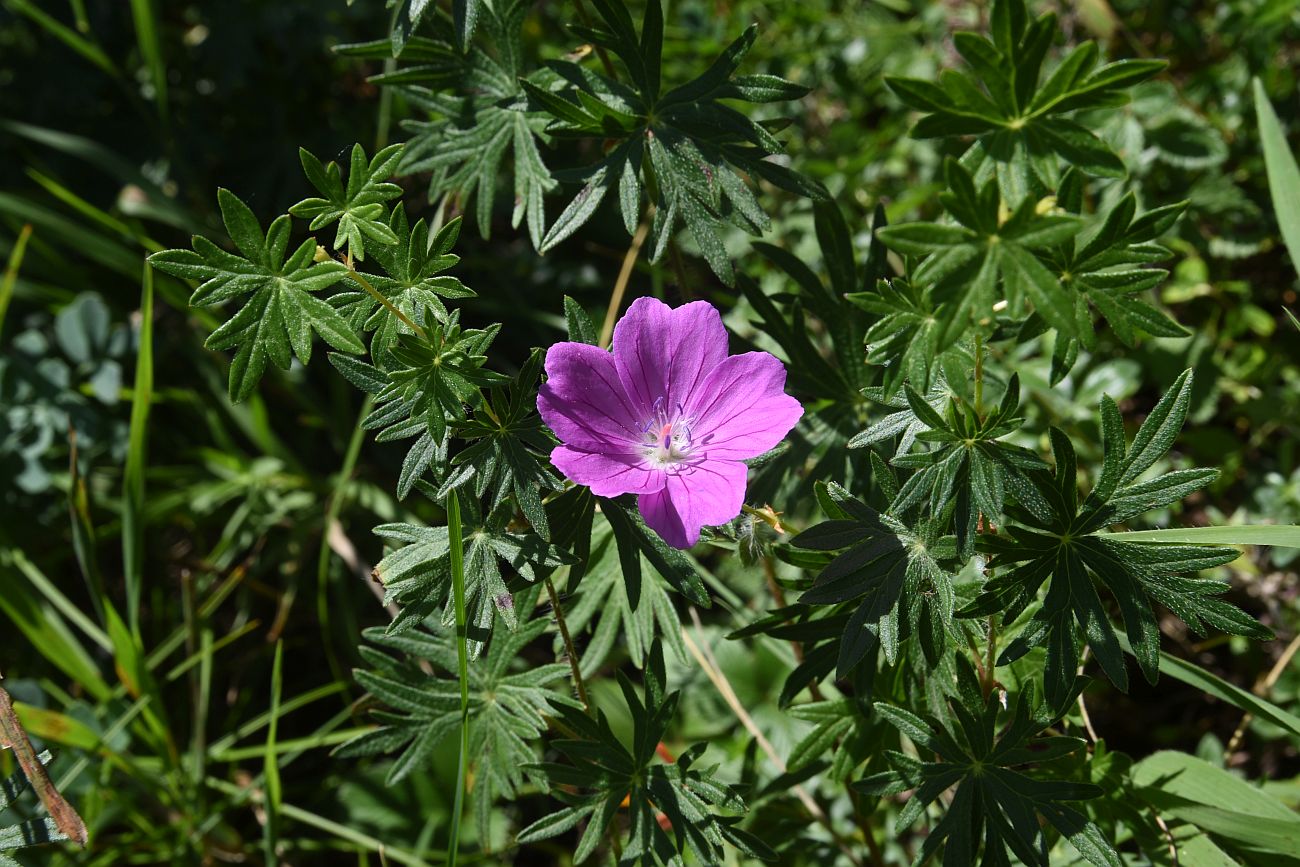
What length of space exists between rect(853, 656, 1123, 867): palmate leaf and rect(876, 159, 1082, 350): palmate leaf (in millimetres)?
637

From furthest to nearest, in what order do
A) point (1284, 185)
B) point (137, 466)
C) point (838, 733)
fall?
1. point (137, 466)
2. point (1284, 185)
3. point (838, 733)

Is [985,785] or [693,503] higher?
[693,503]

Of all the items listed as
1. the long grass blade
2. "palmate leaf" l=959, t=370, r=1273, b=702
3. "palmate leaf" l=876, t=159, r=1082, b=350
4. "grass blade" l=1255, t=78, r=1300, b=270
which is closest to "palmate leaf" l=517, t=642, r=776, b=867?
"palmate leaf" l=959, t=370, r=1273, b=702

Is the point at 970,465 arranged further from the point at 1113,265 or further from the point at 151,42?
the point at 151,42

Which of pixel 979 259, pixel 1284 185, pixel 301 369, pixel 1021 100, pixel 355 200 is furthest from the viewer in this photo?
pixel 301 369

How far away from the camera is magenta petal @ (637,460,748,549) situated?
1435mm

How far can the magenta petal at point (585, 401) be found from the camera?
146 centimetres

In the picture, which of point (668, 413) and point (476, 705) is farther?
point (476, 705)

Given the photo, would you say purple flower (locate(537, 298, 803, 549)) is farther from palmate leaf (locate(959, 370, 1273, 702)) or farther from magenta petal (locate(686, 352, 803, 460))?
palmate leaf (locate(959, 370, 1273, 702))

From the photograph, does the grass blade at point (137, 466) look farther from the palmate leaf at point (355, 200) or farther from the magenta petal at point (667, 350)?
the magenta petal at point (667, 350)

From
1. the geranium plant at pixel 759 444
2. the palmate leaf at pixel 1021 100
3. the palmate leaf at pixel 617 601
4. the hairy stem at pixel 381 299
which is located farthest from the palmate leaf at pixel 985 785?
the hairy stem at pixel 381 299

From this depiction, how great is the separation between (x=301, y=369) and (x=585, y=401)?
2.05 meters

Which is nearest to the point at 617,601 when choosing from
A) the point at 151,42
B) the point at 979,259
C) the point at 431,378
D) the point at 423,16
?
the point at 431,378

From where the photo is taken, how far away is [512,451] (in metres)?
1.49
